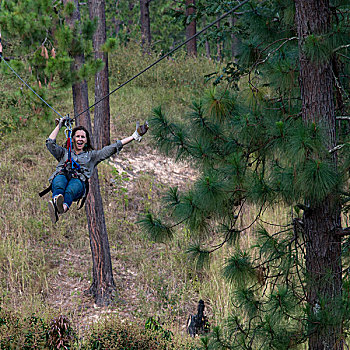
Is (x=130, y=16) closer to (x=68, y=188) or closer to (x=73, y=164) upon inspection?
(x=73, y=164)

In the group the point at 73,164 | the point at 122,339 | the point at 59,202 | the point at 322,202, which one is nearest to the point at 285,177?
the point at 322,202

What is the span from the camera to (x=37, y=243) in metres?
9.07

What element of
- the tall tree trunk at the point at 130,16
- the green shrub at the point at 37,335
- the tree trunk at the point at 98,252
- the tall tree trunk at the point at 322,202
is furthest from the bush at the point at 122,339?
the tall tree trunk at the point at 130,16

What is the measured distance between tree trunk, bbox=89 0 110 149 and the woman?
17.3 feet

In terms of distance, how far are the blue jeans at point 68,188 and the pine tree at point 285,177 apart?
84 centimetres

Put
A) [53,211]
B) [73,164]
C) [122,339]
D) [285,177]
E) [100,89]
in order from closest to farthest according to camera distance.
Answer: [285,177] < [53,211] < [73,164] < [122,339] < [100,89]

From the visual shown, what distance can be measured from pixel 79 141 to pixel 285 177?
236cm

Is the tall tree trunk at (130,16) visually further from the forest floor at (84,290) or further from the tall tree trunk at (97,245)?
the forest floor at (84,290)

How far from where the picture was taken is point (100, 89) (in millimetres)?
11391

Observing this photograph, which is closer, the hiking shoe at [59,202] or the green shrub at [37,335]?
the hiking shoe at [59,202]

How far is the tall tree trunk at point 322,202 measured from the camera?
16.6 ft

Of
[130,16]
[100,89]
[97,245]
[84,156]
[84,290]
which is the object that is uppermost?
[130,16]

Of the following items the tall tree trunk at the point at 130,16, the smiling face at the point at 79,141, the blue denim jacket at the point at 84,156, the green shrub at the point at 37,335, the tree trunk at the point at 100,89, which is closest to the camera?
the blue denim jacket at the point at 84,156

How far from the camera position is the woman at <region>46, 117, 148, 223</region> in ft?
16.9
